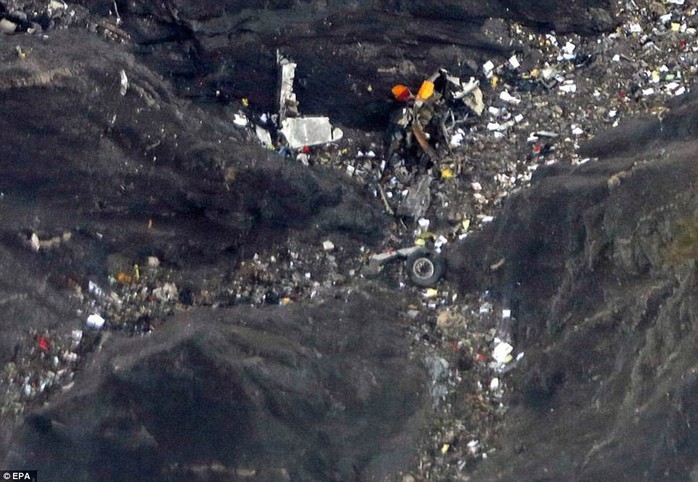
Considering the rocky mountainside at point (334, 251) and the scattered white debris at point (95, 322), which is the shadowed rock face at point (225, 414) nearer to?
the rocky mountainside at point (334, 251)

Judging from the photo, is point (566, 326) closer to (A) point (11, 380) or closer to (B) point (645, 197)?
(B) point (645, 197)

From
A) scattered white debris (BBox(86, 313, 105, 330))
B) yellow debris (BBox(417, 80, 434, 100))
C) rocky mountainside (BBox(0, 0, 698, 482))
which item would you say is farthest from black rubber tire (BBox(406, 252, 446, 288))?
scattered white debris (BBox(86, 313, 105, 330))

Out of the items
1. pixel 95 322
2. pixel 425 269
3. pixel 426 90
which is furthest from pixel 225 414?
pixel 426 90

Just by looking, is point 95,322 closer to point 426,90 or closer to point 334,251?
point 334,251

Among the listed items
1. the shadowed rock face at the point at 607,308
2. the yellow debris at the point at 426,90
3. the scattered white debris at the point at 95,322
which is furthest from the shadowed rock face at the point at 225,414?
the yellow debris at the point at 426,90

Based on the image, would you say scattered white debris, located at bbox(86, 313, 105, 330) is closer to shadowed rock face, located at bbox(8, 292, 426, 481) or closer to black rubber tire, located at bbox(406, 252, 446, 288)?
shadowed rock face, located at bbox(8, 292, 426, 481)
